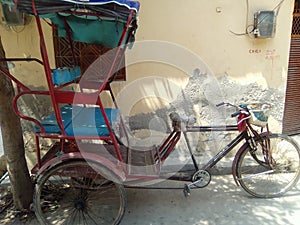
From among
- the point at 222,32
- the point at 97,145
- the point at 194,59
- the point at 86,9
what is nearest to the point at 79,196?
the point at 97,145

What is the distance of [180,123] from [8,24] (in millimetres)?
2464

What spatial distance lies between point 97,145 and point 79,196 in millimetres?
563

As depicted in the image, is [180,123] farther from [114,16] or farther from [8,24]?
[8,24]

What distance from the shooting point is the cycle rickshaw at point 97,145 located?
7.24ft

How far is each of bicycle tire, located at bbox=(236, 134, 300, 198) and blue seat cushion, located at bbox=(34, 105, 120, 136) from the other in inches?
62.2

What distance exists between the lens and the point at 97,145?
293cm

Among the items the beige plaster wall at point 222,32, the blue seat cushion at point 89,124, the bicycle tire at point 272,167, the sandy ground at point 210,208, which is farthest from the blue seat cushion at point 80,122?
the bicycle tire at point 272,167

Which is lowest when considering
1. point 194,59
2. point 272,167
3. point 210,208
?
point 210,208

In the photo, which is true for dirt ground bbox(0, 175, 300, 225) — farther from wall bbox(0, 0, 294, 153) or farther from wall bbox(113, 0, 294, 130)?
wall bbox(113, 0, 294, 130)

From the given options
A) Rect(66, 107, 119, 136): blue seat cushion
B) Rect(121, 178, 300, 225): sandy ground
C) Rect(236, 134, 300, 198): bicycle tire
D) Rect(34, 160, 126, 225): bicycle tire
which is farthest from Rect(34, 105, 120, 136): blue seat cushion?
Rect(236, 134, 300, 198): bicycle tire

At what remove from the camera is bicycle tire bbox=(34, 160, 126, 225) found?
98.1 inches

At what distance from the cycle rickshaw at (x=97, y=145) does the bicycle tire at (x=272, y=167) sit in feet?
0.04

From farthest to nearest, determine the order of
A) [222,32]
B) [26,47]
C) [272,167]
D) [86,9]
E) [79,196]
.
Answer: [222,32] < [26,47] < [272,167] < [79,196] < [86,9]

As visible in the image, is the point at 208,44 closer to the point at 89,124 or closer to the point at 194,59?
the point at 194,59
